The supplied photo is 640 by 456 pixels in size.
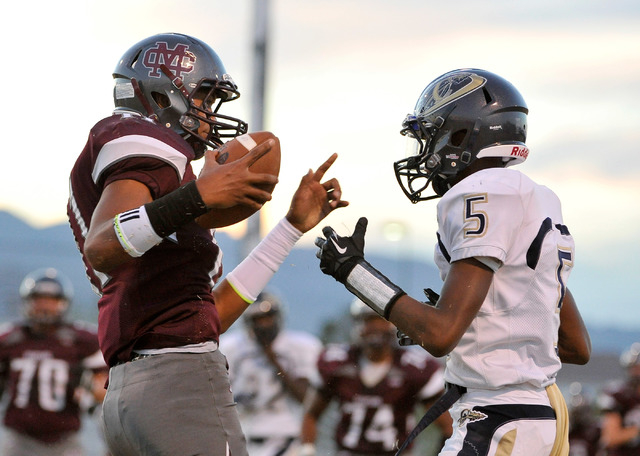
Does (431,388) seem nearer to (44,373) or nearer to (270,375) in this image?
(270,375)

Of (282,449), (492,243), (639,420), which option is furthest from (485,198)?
(639,420)

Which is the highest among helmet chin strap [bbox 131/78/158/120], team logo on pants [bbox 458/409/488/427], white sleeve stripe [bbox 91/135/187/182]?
helmet chin strap [bbox 131/78/158/120]

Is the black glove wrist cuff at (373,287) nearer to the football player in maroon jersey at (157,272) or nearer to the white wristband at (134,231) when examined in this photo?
the football player in maroon jersey at (157,272)

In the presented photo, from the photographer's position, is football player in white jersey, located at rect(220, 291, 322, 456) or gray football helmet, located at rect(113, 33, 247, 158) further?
football player in white jersey, located at rect(220, 291, 322, 456)

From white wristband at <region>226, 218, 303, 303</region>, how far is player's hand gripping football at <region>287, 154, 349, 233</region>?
48 millimetres

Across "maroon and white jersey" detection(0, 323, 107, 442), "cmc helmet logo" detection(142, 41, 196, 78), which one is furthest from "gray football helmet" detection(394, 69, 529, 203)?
"maroon and white jersey" detection(0, 323, 107, 442)

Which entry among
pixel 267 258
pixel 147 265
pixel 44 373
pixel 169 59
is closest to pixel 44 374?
pixel 44 373

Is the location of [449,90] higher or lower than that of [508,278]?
higher

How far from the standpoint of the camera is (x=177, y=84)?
3.92m

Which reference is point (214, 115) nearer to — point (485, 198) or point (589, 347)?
point (485, 198)

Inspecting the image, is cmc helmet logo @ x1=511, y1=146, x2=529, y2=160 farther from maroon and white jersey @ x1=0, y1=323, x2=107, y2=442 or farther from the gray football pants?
maroon and white jersey @ x1=0, y1=323, x2=107, y2=442

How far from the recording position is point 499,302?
3578 mm

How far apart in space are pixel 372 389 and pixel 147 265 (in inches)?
199

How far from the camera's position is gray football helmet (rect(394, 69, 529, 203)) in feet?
13.1
